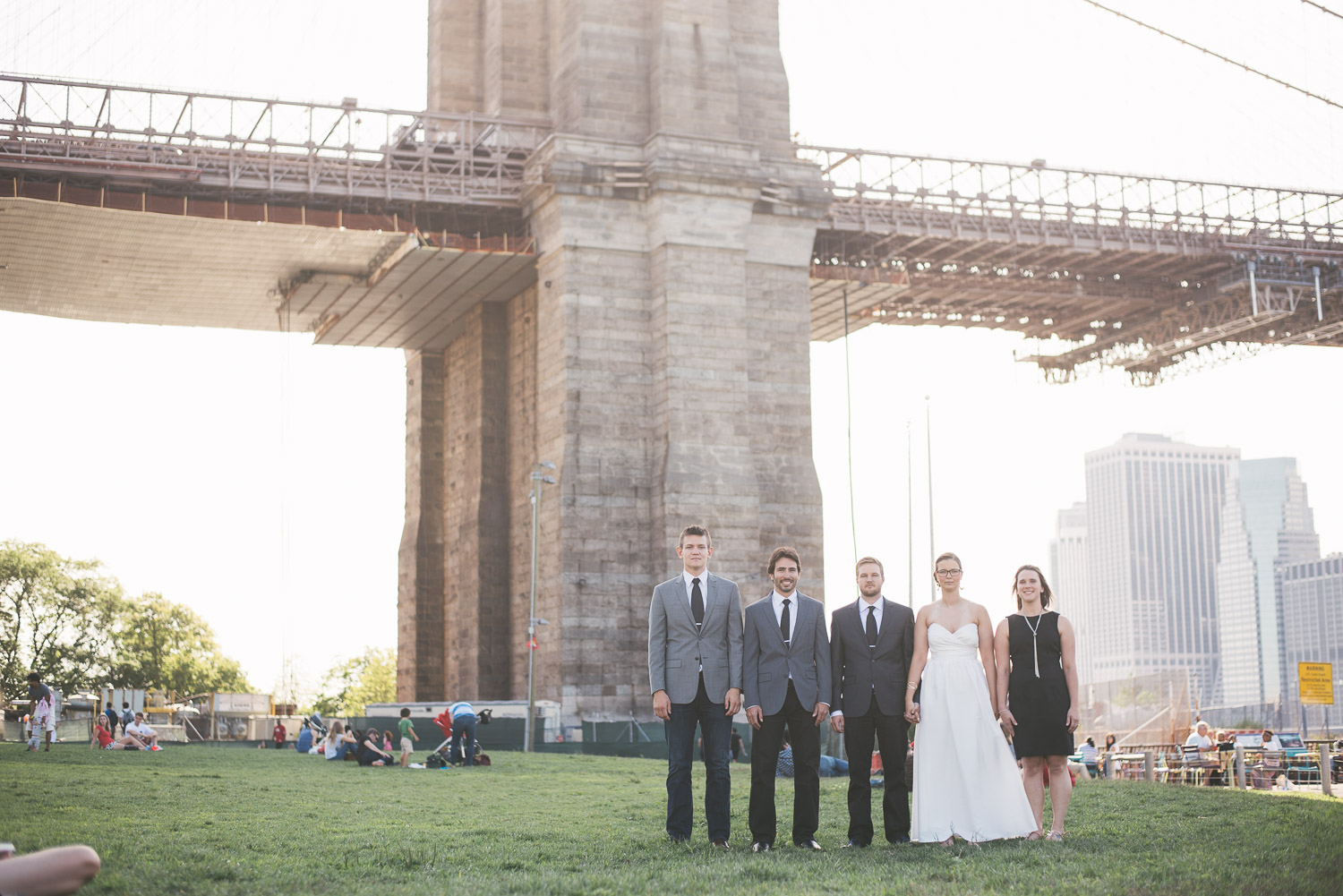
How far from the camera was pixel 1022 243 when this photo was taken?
4847 centimetres

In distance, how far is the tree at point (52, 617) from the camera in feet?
249

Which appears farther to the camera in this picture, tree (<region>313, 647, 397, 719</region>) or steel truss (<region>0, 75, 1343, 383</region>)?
tree (<region>313, 647, 397, 719</region>)

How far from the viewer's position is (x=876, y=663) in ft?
36.5

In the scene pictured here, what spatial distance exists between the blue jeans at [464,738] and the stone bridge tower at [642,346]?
13114 mm

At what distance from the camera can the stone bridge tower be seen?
3909 cm

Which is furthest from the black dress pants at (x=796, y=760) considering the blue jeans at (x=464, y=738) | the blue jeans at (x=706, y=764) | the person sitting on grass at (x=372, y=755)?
the person sitting on grass at (x=372, y=755)

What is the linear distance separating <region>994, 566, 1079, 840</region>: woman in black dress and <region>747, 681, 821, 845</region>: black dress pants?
146 cm

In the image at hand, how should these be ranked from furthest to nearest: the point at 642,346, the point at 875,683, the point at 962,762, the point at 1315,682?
1. the point at 642,346
2. the point at 1315,682
3. the point at 875,683
4. the point at 962,762

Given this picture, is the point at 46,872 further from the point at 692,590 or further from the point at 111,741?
the point at 111,741

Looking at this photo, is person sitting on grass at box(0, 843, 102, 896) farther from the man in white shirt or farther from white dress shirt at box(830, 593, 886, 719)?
→ the man in white shirt

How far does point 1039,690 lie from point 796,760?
1853 mm

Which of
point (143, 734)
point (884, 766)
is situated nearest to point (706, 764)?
point (884, 766)

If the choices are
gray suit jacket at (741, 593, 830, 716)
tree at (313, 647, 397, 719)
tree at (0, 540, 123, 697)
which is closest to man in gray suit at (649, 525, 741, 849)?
gray suit jacket at (741, 593, 830, 716)

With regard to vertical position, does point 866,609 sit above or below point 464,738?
above
